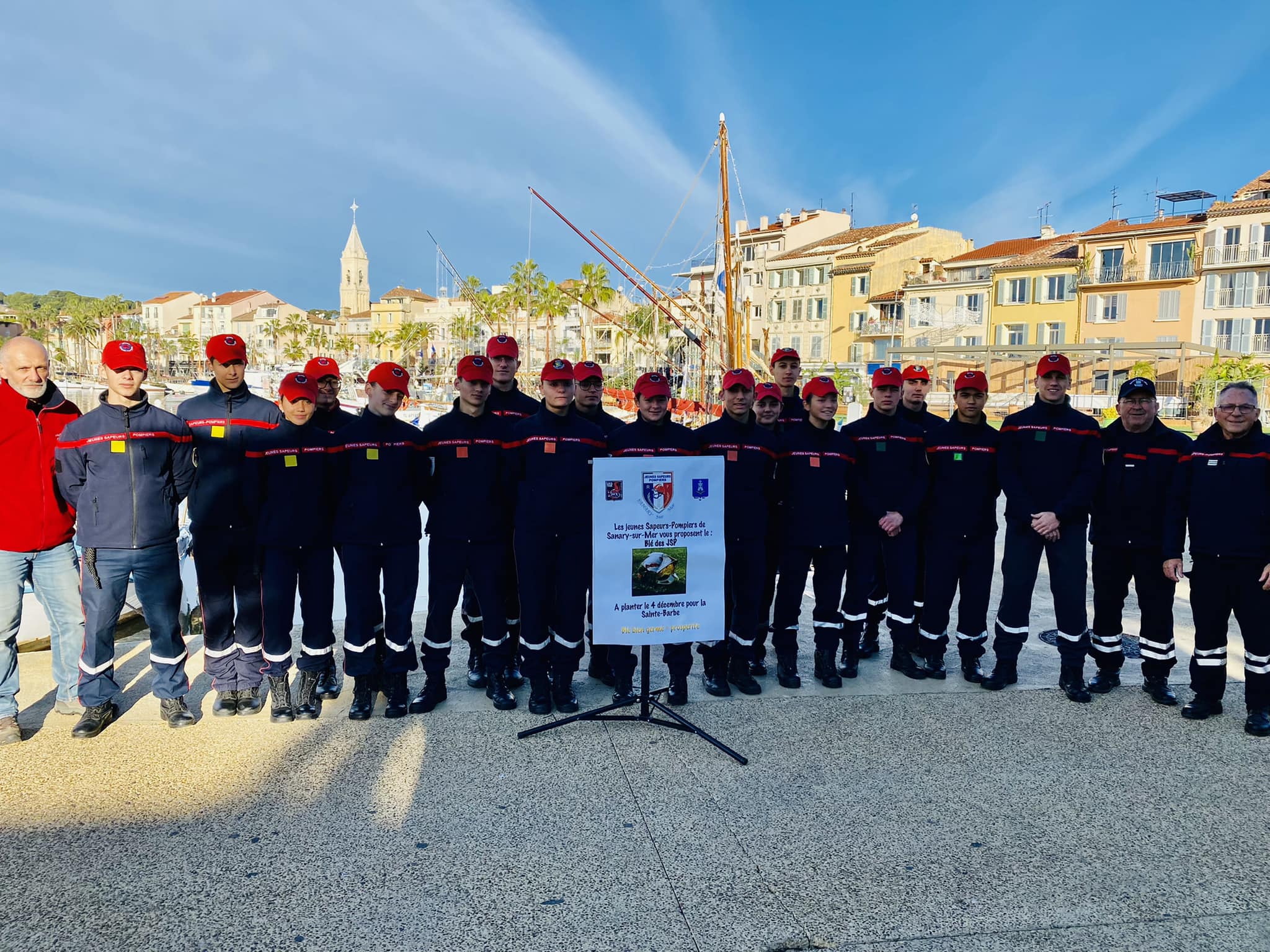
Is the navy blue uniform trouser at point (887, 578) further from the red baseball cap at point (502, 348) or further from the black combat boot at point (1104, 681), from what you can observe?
the red baseball cap at point (502, 348)

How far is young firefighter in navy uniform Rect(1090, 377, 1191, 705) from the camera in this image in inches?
205

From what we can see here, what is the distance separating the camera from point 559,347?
91.3 m

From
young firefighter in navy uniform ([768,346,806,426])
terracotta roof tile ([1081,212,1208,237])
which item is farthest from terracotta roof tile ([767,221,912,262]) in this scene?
young firefighter in navy uniform ([768,346,806,426])

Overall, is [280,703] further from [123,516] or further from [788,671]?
[788,671]

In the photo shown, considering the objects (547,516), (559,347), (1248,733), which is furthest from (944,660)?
(559,347)

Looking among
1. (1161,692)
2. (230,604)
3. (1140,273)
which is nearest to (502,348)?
(230,604)

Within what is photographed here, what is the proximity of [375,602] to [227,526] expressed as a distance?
3.03 ft

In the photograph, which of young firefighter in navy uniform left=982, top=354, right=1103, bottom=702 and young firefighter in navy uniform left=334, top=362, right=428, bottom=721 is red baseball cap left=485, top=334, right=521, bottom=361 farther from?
young firefighter in navy uniform left=982, top=354, right=1103, bottom=702

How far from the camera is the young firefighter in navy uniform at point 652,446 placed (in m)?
4.96

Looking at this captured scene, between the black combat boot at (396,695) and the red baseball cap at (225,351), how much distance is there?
6.56 feet

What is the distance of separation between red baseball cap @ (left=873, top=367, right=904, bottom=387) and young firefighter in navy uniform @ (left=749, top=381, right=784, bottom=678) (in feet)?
2.21

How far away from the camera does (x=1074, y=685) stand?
5.29 meters

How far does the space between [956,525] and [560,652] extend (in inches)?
107

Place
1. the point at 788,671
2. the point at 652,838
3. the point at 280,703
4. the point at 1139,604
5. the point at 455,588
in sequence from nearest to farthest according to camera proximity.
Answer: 1. the point at 652,838
2. the point at 280,703
3. the point at 455,588
4. the point at 1139,604
5. the point at 788,671
